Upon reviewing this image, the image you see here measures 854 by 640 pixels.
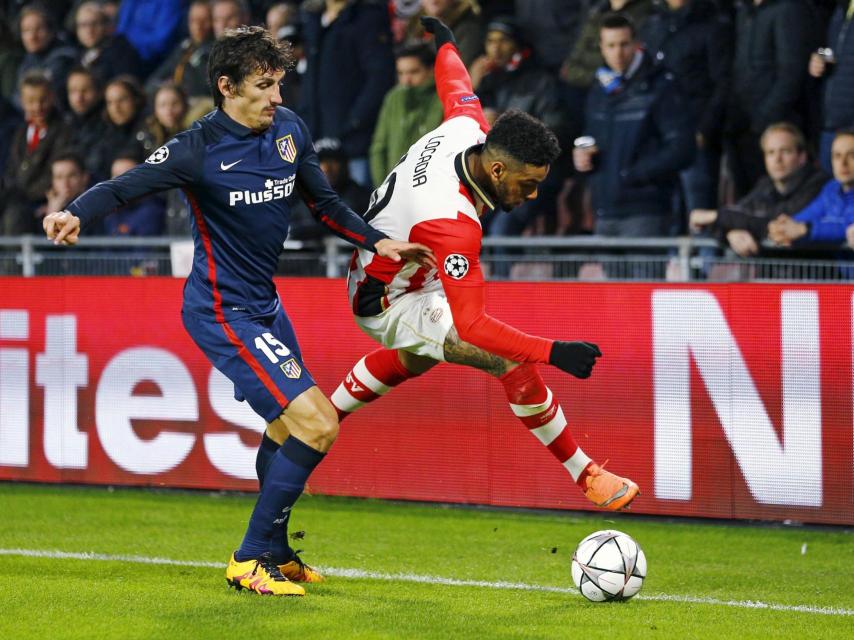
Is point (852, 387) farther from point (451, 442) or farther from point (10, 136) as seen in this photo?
point (10, 136)

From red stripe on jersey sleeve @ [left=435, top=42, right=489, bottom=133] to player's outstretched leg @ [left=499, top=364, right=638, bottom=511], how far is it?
1301mm

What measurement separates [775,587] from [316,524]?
2924mm

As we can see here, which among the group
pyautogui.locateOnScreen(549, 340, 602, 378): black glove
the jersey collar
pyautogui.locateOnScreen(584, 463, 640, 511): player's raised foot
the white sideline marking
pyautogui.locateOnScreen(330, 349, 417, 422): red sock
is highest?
the jersey collar

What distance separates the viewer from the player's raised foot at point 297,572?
6335 millimetres

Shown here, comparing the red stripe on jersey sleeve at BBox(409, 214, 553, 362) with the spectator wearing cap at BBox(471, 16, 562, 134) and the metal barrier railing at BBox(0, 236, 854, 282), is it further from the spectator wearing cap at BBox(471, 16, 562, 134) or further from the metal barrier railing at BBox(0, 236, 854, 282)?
the spectator wearing cap at BBox(471, 16, 562, 134)

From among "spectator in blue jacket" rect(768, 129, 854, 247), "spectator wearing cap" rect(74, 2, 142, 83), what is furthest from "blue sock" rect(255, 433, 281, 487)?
"spectator wearing cap" rect(74, 2, 142, 83)

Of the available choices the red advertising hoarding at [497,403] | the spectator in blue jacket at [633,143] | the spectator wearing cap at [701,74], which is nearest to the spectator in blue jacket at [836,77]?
the spectator wearing cap at [701,74]

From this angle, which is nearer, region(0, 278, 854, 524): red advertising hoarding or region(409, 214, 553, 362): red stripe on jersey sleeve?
region(409, 214, 553, 362): red stripe on jersey sleeve

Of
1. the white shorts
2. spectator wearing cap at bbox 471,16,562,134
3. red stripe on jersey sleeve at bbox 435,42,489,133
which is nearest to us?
the white shorts

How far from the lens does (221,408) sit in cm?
937

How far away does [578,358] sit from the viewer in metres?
5.88

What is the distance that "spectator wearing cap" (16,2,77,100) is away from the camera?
44.6 feet

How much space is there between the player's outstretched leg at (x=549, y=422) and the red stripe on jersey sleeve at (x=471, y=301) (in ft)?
1.43

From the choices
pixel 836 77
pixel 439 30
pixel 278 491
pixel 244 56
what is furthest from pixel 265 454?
pixel 836 77
